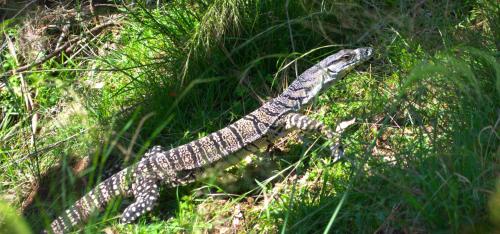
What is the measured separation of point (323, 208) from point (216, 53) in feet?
8.47

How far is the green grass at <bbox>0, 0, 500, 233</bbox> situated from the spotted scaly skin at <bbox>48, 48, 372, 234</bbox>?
6.7 inches

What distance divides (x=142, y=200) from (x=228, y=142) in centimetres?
96

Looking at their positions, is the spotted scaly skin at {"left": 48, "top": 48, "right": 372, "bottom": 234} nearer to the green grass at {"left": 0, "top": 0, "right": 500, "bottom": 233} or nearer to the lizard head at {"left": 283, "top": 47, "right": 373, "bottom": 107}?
the lizard head at {"left": 283, "top": 47, "right": 373, "bottom": 107}

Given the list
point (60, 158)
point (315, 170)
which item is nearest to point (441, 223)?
point (315, 170)

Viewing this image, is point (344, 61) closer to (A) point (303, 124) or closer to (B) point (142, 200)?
(A) point (303, 124)

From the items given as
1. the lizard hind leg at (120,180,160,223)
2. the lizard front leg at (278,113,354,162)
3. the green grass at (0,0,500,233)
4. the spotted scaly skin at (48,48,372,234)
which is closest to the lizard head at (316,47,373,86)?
the spotted scaly skin at (48,48,372,234)

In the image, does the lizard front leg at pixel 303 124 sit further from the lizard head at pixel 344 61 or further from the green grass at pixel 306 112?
the lizard head at pixel 344 61

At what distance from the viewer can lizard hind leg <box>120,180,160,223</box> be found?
6.46 metres

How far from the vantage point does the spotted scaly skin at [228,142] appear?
6688 millimetres

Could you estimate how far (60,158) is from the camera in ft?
24.1

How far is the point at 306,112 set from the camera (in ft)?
24.1

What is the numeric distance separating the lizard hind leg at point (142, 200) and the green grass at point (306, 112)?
10 centimetres

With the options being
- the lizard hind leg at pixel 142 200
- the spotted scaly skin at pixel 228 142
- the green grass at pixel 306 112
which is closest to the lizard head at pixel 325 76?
the spotted scaly skin at pixel 228 142

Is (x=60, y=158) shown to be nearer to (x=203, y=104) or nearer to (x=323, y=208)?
(x=203, y=104)
